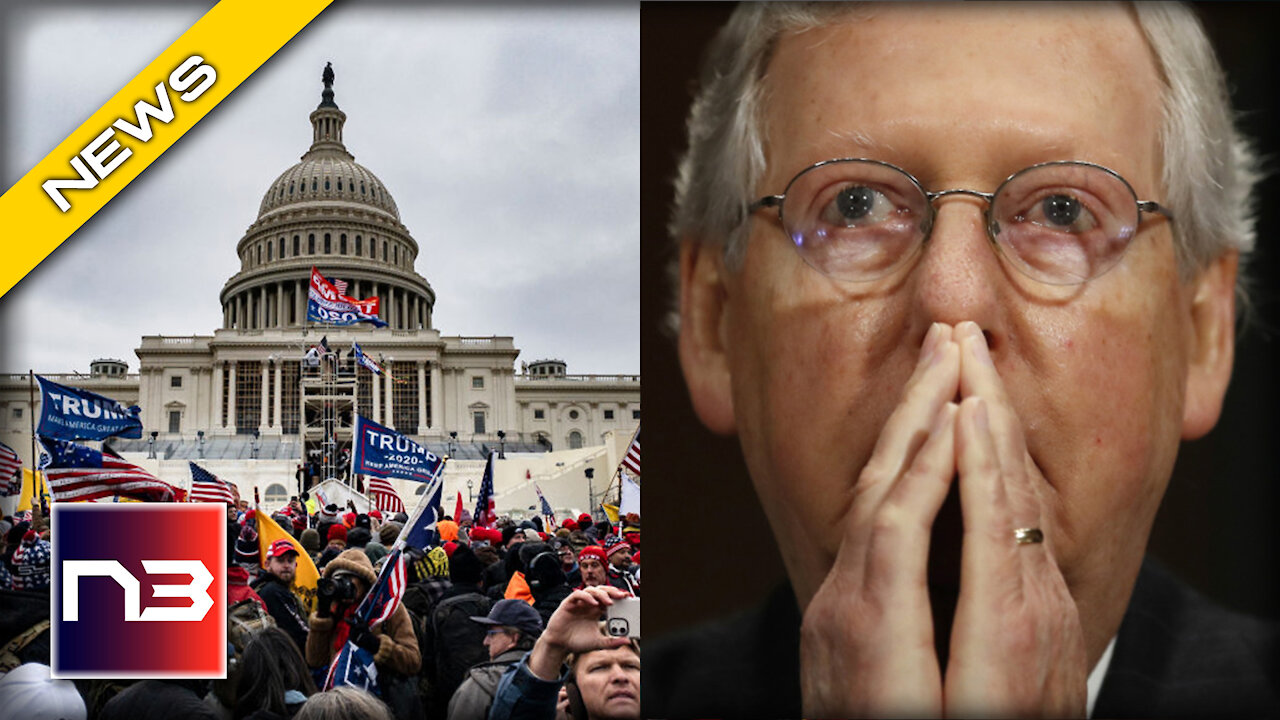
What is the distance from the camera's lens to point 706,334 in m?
3.28

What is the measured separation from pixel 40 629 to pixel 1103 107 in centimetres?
370

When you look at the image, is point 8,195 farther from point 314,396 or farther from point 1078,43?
point 314,396

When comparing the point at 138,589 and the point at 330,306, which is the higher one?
the point at 330,306

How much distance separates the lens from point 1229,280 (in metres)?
3.10

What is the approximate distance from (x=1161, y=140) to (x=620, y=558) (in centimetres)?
487

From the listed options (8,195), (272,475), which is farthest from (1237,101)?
(272,475)

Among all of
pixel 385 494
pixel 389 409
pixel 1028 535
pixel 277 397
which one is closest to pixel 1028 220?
pixel 1028 535

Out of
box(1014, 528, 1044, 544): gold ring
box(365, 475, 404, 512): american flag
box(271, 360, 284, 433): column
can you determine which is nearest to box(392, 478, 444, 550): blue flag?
box(1014, 528, 1044, 544): gold ring

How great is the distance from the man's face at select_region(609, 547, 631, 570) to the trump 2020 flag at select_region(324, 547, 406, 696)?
2.80m

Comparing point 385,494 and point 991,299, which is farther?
point 385,494

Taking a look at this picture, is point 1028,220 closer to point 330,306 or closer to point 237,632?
point 237,632

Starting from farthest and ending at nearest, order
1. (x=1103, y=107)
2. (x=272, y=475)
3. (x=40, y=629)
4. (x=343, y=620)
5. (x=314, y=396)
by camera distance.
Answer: (x=314, y=396) → (x=272, y=475) → (x=343, y=620) → (x=40, y=629) → (x=1103, y=107)

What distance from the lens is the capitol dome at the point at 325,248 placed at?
74.0 metres

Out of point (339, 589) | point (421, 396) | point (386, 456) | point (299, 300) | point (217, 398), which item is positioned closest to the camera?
point (339, 589)
